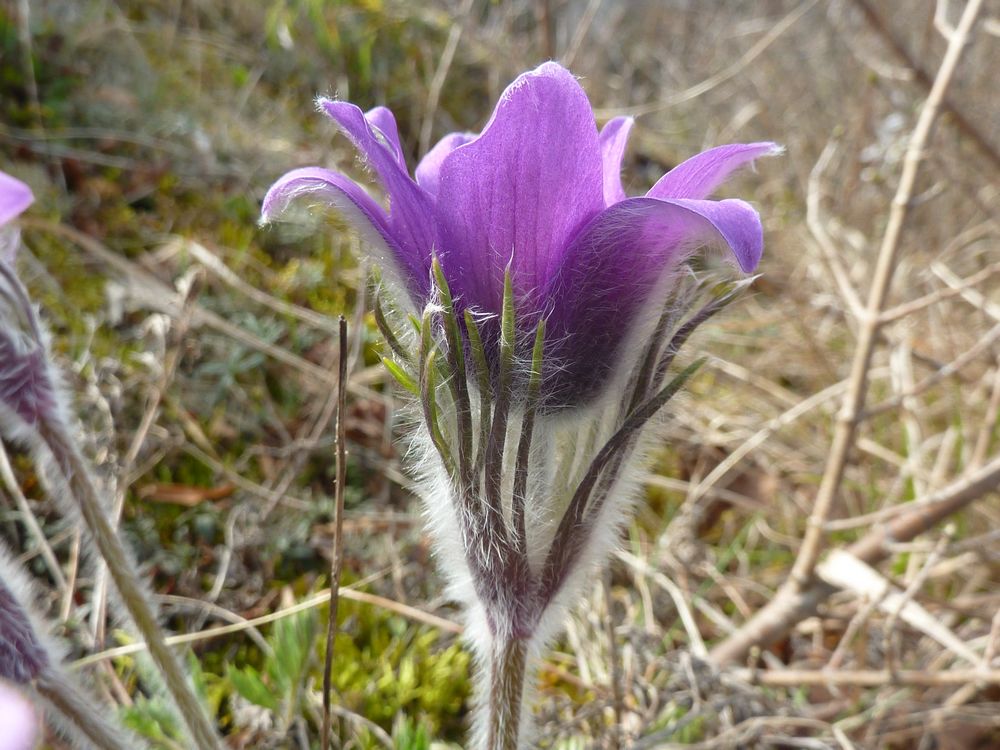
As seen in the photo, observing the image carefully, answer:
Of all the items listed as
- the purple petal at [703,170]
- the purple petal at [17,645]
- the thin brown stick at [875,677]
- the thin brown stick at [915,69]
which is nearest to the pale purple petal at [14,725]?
the purple petal at [17,645]

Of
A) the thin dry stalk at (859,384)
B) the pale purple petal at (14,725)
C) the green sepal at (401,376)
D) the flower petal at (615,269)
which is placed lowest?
the thin dry stalk at (859,384)

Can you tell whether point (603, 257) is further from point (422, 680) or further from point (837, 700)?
point (837, 700)

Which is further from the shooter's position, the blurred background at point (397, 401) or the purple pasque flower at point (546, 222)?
the blurred background at point (397, 401)

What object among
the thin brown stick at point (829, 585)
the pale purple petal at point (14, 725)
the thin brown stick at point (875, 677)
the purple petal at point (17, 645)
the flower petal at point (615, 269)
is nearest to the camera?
the pale purple petal at point (14, 725)

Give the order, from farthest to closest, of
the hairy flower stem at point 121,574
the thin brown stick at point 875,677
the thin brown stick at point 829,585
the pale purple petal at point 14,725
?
the thin brown stick at point 829,585 → the thin brown stick at point 875,677 → the hairy flower stem at point 121,574 → the pale purple petal at point 14,725

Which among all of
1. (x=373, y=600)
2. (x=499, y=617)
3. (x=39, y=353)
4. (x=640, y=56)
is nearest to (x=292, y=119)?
(x=640, y=56)

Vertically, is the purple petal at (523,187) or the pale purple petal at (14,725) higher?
the purple petal at (523,187)

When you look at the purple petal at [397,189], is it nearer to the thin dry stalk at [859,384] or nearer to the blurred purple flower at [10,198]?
the blurred purple flower at [10,198]

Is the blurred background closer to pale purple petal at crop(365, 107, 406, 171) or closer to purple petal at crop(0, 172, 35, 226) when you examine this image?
pale purple petal at crop(365, 107, 406, 171)

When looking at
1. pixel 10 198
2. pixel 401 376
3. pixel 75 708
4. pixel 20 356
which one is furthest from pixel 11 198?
pixel 75 708
